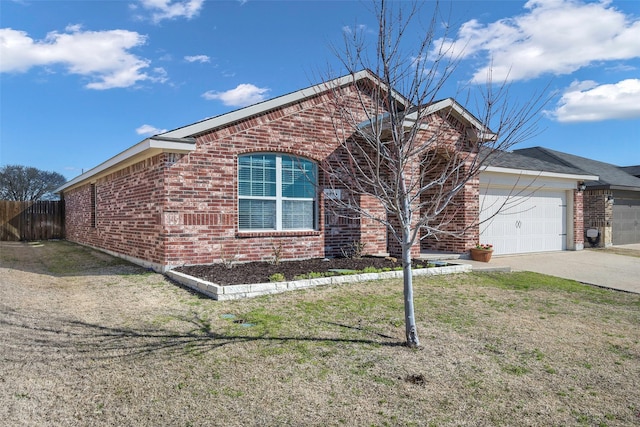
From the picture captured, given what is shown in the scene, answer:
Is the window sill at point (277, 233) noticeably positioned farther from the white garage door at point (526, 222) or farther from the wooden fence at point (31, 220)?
the wooden fence at point (31, 220)

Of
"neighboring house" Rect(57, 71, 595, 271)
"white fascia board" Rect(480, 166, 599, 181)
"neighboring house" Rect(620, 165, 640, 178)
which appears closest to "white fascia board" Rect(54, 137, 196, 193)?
"neighboring house" Rect(57, 71, 595, 271)

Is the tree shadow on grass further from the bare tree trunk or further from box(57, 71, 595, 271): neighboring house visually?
box(57, 71, 595, 271): neighboring house

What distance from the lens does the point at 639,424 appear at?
3.29m

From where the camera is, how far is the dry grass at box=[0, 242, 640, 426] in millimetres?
3363

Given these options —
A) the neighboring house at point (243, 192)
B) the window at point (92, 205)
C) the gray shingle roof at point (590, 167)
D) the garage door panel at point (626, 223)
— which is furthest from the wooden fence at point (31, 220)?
the garage door panel at point (626, 223)

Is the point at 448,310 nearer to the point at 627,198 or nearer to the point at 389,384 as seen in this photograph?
the point at 389,384

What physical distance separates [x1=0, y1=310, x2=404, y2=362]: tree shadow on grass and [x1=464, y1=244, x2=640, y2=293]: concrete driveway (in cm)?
677

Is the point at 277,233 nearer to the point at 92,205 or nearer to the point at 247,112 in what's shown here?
the point at 247,112

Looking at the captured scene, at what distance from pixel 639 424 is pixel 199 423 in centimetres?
327

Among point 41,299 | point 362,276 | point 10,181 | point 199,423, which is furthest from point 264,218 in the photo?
point 10,181

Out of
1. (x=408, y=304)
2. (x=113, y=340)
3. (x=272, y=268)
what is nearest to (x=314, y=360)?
(x=408, y=304)

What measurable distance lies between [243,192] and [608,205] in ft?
52.0

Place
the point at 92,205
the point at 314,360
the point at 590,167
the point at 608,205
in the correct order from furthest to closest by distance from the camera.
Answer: the point at 590,167
the point at 608,205
the point at 92,205
the point at 314,360

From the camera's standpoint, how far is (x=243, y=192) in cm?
985
